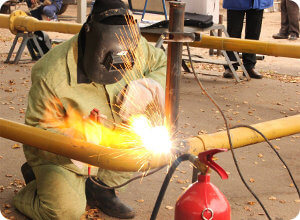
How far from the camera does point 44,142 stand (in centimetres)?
210

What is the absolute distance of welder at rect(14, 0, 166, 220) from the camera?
265cm

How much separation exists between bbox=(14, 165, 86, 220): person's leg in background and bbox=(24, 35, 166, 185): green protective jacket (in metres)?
0.05

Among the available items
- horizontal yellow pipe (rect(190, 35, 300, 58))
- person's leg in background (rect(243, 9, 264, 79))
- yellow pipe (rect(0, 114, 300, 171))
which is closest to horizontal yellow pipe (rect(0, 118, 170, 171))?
yellow pipe (rect(0, 114, 300, 171))

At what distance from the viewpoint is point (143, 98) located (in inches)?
103

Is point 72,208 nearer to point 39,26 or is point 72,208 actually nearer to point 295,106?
point 39,26

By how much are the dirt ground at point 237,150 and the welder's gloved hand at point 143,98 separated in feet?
2.86

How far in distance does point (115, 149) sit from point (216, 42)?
3059 mm

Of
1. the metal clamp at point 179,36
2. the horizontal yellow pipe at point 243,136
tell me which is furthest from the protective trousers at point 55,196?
the metal clamp at point 179,36

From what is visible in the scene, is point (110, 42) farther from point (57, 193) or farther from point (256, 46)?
point (256, 46)

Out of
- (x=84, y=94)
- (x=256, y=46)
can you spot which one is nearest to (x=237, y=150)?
(x=256, y=46)

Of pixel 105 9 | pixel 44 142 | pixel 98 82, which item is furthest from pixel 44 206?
pixel 105 9

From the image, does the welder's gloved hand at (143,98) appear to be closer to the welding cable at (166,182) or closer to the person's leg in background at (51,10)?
the welding cable at (166,182)

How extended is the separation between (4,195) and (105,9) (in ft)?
5.11

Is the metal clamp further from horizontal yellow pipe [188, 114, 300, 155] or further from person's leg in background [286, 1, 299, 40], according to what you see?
person's leg in background [286, 1, 299, 40]
